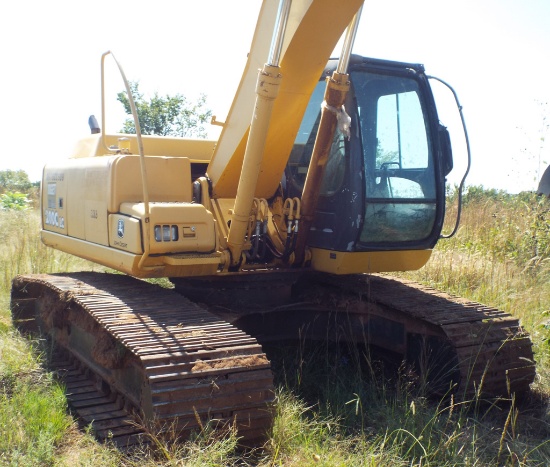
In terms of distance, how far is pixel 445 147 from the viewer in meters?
5.20

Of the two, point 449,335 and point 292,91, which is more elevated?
point 292,91

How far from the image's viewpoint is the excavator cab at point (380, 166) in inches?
190

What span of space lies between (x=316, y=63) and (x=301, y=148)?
0.98 m

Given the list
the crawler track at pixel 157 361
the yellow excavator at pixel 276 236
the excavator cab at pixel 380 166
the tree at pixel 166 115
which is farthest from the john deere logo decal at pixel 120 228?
the tree at pixel 166 115

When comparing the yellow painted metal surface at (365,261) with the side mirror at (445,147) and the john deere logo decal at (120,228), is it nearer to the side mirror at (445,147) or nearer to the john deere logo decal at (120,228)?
the side mirror at (445,147)

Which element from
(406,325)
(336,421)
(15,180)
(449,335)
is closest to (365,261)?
(406,325)

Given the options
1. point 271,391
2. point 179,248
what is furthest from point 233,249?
point 271,391

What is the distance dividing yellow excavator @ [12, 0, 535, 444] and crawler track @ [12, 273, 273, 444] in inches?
0.6

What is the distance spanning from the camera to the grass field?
3609mm

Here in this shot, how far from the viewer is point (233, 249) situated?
473 centimetres

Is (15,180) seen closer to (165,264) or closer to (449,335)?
(165,264)

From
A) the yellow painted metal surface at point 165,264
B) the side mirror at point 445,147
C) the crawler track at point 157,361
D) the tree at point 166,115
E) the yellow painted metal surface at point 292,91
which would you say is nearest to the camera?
the crawler track at point 157,361

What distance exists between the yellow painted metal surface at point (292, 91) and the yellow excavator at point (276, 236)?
1 centimetres

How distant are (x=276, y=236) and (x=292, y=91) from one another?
113cm
